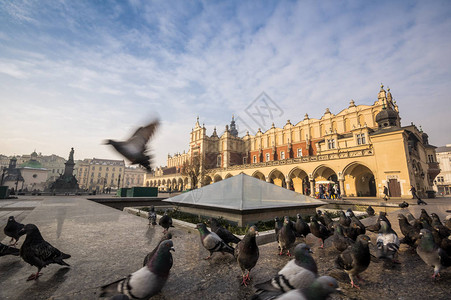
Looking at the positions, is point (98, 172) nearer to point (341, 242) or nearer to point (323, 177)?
point (323, 177)

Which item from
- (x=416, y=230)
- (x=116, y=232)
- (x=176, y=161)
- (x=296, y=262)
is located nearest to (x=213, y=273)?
(x=296, y=262)

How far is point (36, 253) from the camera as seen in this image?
8.34 ft

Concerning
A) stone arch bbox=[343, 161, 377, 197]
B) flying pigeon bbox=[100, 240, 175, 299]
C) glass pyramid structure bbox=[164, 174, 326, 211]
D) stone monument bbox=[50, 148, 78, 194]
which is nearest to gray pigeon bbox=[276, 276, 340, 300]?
flying pigeon bbox=[100, 240, 175, 299]

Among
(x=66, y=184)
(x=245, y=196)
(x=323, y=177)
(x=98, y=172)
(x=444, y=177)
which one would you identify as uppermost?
(x=98, y=172)

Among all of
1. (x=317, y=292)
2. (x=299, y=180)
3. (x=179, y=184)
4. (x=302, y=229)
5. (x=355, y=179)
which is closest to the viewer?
(x=317, y=292)

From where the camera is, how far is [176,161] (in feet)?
213

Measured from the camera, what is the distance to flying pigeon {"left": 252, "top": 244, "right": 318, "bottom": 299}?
1785mm

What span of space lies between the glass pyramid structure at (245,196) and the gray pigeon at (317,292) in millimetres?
5292

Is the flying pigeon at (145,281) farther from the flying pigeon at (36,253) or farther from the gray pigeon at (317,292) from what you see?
the flying pigeon at (36,253)

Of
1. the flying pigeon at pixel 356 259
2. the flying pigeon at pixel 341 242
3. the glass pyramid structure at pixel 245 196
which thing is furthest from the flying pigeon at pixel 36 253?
the glass pyramid structure at pixel 245 196

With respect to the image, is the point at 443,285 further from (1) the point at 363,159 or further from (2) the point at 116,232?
Answer: (1) the point at 363,159

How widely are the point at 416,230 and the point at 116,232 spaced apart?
6971 mm

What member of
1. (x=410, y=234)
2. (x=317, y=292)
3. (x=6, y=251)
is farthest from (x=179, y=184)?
(x=317, y=292)

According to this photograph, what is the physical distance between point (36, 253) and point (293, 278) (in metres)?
3.26
